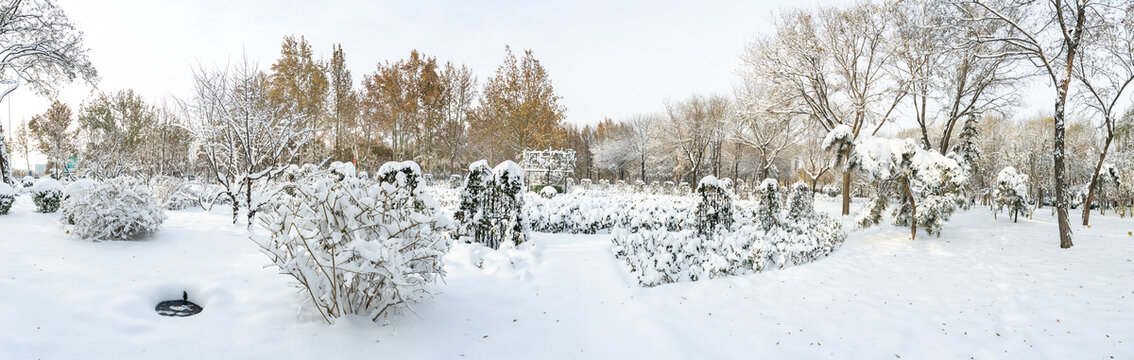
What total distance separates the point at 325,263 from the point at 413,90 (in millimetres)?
22251

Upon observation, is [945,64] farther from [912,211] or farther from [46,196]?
[46,196]

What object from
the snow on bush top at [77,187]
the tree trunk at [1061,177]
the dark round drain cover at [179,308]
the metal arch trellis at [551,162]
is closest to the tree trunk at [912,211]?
the tree trunk at [1061,177]

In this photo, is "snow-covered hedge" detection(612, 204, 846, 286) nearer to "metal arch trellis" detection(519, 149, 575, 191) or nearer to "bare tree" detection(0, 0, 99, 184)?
"metal arch trellis" detection(519, 149, 575, 191)

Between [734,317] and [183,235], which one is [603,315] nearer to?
[734,317]

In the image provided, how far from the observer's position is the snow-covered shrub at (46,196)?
7.85m

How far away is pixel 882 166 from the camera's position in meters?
7.39

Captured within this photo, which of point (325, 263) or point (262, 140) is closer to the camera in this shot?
point (325, 263)

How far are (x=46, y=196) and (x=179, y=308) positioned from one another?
8.37m

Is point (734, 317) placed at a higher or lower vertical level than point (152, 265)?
lower

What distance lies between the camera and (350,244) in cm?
266

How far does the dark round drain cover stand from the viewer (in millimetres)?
3070

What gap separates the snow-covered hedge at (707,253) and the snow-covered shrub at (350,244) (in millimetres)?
2910

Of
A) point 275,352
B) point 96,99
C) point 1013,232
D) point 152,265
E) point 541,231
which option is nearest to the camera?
point 275,352

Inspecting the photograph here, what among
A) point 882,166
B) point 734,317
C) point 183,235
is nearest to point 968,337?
point 734,317
